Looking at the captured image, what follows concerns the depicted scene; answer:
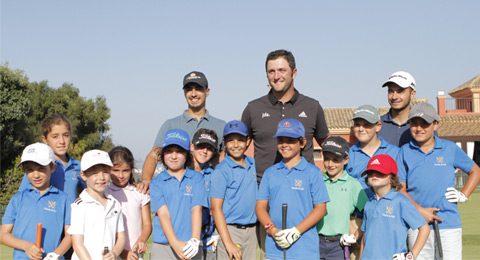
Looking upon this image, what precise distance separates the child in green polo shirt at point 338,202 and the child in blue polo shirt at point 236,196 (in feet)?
2.28

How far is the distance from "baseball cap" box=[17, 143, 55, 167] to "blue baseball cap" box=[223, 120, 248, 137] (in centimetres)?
166

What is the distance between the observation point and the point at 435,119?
4.93 m

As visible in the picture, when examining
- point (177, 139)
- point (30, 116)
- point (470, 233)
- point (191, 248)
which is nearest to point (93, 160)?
point (177, 139)

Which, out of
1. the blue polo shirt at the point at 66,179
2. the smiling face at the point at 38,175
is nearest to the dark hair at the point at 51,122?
the blue polo shirt at the point at 66,179

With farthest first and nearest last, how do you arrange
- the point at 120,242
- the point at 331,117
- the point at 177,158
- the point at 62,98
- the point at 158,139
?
1. the point at 331,117
2. the point at 62,98
3. the point at 158,139
4. the point at 177,158
5. the point at 120,242

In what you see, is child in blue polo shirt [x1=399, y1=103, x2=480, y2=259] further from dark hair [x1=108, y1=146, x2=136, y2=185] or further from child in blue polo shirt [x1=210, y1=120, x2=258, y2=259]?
dark hair [x1=108, y1=146, x2=136, y2=185]

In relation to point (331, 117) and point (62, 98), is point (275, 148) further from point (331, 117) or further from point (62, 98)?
point (331, 117)

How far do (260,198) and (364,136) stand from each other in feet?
Answer: 4.27

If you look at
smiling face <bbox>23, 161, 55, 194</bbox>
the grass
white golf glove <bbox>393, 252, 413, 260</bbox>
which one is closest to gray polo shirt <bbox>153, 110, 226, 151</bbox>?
smiling face <bbox>23, 161, 55, 194</bbox>

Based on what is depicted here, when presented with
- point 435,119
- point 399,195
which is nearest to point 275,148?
point 399,195

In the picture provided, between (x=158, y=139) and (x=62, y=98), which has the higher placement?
(x=62, y=98)

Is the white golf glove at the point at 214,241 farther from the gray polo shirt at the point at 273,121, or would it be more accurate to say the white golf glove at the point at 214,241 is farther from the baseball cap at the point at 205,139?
the baseball cap at the point at 205,139

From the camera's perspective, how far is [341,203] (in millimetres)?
4770

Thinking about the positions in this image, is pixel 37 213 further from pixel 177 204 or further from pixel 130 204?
pixel 177 204
